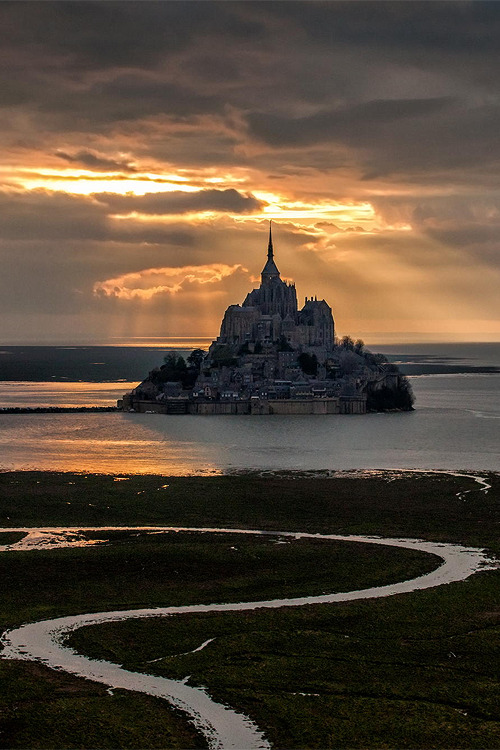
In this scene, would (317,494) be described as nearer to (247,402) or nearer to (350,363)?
(247,402)

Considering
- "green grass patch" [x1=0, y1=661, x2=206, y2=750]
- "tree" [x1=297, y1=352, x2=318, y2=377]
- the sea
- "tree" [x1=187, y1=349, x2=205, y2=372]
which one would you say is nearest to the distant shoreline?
the sea

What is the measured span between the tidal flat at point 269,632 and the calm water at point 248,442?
29.3 metres

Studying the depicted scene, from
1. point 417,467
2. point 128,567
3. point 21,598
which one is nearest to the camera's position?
point 21,598

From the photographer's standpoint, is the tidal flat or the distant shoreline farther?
the distant shoreline

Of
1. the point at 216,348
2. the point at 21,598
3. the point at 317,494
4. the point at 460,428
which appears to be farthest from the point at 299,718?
the point at 216,348

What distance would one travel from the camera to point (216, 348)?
Result: 19600 cm

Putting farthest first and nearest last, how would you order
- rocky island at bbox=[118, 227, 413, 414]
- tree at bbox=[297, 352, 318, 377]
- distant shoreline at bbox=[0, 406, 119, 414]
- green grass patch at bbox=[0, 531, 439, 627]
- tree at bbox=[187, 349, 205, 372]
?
1. tree at bbox=[187, 349, 205, 372]
2. tree at bbox=[297, 352, 318, 377]
3. rocky island at bbox=[118, 227, 413, 414]
4. distant shoreline at bbox=[0, 406, 119, 414]
5. green grass patch at bbox=[0, 531, 439, 627]

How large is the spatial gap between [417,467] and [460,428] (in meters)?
41.5

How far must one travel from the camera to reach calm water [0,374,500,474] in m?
Result: 89.9

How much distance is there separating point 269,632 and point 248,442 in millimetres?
78541

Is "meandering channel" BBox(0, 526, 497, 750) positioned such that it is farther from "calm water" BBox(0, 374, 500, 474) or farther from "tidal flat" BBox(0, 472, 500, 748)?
"calm water" BBox(0, 374, 500, 474)

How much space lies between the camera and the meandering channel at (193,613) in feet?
85.5

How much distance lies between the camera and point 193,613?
36.1 m

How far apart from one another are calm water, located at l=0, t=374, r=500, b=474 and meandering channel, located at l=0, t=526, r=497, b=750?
3537cm
